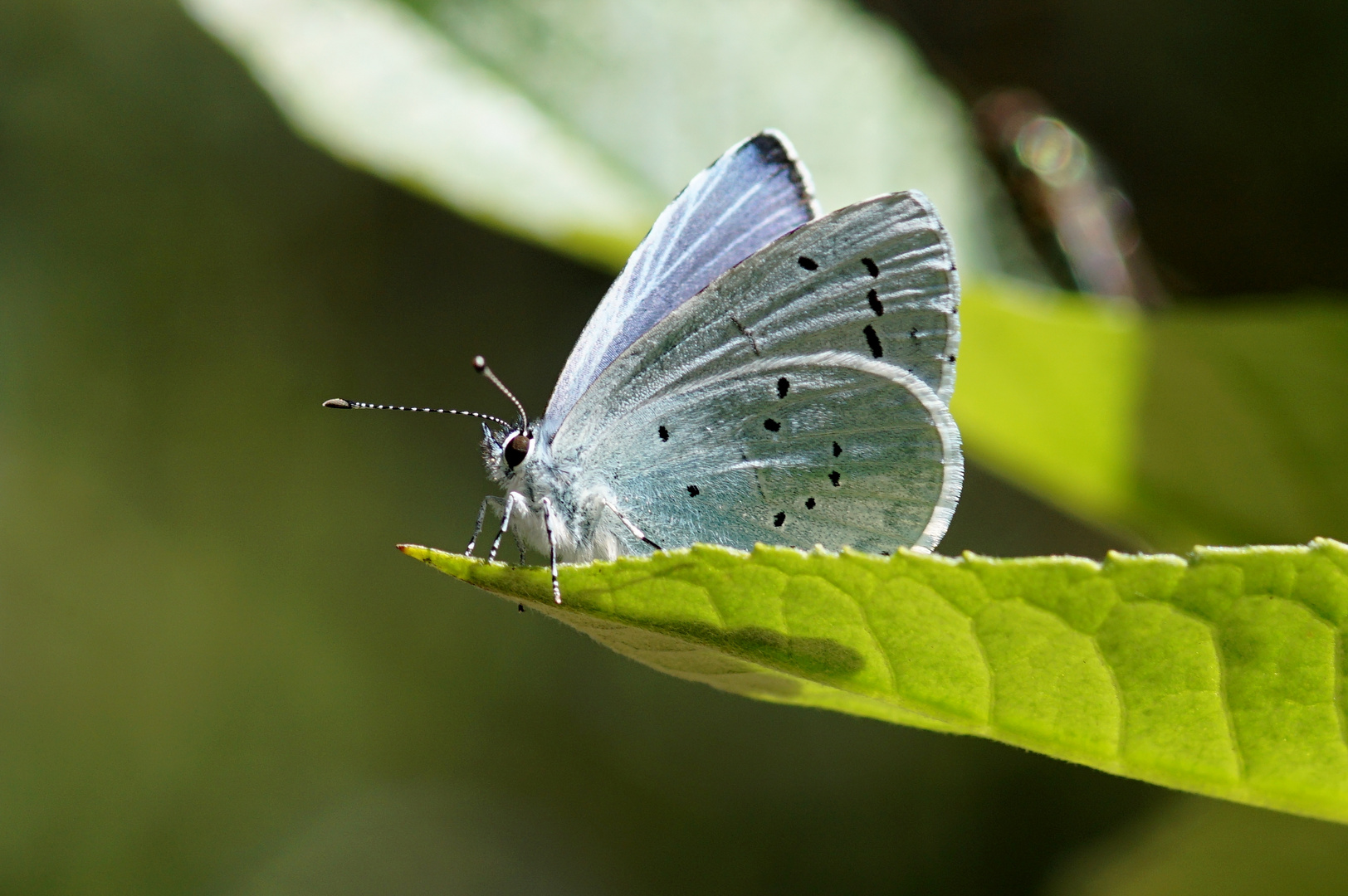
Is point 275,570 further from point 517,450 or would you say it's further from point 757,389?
point 757,389

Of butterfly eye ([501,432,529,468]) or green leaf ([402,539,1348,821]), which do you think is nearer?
green leaf ([402,539,1348,821])

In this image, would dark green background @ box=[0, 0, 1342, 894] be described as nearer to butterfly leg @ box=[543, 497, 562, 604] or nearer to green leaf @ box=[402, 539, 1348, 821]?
butterfly leg @ box=[543, 497, 562, 604]

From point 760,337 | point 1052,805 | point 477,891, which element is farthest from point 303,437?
point 760,337

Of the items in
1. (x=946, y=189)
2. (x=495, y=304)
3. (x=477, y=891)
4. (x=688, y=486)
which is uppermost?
(x=495, y=304)

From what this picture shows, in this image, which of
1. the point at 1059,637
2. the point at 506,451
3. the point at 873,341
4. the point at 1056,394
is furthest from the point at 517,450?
the point at 1059,637

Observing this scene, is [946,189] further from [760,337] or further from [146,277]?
[146,277]

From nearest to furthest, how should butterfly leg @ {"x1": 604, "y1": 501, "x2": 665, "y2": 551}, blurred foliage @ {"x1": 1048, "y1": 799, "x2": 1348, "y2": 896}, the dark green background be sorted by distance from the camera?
blurred foliage @ {"x1": 1048, "y1": 799, "x2": 1348, "y2": 896}
butterfly leg @ {"x1": 604, "y1": 501, "x2": 665, "y2": 551}
the dark green background

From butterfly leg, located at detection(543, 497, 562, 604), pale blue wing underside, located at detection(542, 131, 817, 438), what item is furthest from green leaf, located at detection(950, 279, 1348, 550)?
butterfly leg, located at detection(543, 497, 562, 604)
